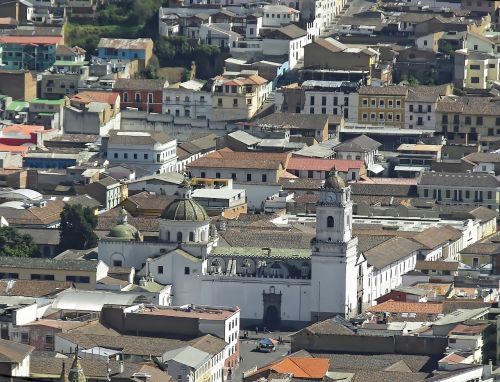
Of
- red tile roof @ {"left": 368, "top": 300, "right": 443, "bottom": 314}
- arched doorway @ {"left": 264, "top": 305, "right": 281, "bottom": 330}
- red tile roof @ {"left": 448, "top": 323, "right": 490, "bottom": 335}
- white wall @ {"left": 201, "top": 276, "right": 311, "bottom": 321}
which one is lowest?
arched doorway @ {"left": 264, "top": 305, "right": 281, "bottom": 330}

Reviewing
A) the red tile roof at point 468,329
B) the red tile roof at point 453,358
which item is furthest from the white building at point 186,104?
the red tile roof at point 453,358

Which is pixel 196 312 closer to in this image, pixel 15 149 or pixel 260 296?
pixel 260 296

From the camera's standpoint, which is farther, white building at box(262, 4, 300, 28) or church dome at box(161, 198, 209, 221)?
white building at box(262, 4, 300, 28)

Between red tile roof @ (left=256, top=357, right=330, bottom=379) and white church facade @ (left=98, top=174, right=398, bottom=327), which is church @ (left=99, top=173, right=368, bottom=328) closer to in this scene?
white church facade @ (left=98, top=174, right=398, bottom=327)

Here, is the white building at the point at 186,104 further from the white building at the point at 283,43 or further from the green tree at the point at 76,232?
the green tree at the point at 76,232

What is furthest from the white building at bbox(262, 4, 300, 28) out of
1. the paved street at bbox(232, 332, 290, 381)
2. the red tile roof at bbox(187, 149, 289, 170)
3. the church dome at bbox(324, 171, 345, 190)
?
the paved street at bbox(232, 332, 290, 381)
